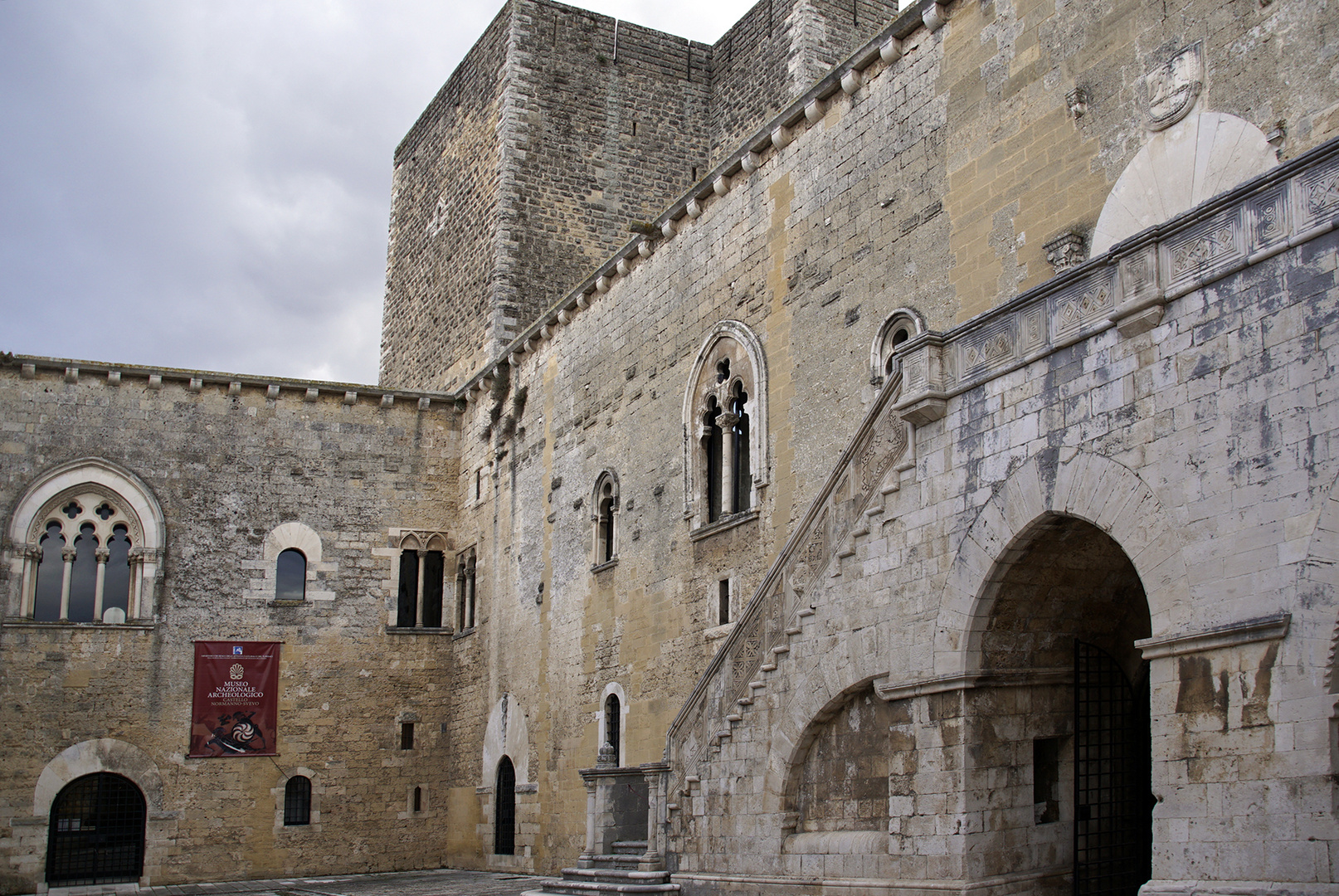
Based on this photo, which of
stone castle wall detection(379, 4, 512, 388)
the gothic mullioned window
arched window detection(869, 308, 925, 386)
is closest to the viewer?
arched window detection(869, 308, 925, 386)

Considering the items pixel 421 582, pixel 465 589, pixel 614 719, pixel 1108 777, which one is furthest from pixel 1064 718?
pixel 421 582

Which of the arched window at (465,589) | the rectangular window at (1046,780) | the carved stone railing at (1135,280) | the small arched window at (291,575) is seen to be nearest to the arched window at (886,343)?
the carved stone railing at (1135,280)

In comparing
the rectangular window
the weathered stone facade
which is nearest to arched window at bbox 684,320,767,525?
the weathered stone facade

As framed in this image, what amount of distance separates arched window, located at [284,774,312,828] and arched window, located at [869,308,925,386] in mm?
13638

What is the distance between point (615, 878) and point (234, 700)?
11315mm

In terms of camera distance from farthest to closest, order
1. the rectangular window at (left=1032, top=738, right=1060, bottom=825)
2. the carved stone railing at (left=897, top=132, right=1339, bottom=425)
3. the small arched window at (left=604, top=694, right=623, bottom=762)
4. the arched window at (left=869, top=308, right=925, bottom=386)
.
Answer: the small arched window at (left=604, top=694, right=623, bottom=762)
the arched window at (left=869, top=308, right=925, bottom=386)
the rectangular window at (left=1032, top=738, right=1060, bottom=825)
the carved stone railing at (left=897, top=132, right=1339, bottom=425)

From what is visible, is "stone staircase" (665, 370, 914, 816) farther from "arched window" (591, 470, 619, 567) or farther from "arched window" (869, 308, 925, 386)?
"arched window" (591, 470, 619, 567)

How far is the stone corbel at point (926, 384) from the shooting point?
1004cm

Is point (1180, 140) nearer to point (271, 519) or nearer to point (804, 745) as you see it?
point (804, 745)

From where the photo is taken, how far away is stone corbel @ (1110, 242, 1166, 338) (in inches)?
326

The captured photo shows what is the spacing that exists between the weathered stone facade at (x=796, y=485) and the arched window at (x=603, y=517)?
6cm

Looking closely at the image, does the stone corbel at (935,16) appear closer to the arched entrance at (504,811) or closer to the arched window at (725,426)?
the arched window at (725,426)

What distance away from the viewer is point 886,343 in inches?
539

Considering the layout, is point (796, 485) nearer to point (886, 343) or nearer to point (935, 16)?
point (886, 343)
